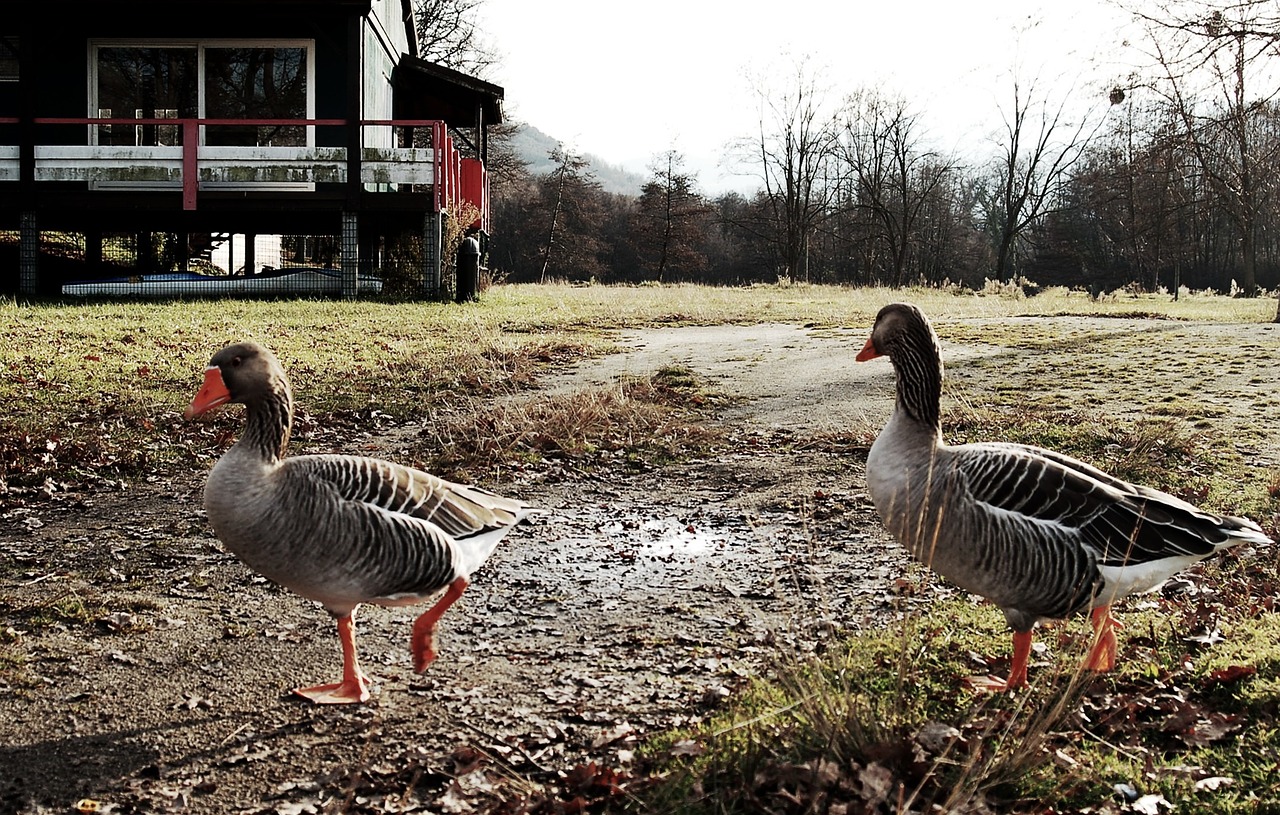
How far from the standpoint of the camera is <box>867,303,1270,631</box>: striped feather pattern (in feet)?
14.6

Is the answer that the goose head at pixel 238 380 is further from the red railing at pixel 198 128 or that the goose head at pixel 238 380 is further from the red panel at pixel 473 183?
the red panel at pixel 473 183

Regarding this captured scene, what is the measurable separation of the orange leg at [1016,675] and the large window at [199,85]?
2298cm

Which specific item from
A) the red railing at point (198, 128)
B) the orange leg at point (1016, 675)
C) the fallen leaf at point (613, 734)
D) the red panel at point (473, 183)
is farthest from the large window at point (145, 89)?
the orange leg at point (1016, 675)

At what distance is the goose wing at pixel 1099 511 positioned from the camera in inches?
177

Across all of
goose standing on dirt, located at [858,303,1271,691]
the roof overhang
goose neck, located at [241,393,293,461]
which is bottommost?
goose standing on dirt, located at [858,303,1271,691]

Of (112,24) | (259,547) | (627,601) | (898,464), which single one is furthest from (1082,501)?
(112,24)

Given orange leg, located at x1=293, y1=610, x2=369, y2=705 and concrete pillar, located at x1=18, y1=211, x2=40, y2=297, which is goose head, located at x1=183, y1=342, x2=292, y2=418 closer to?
orange leg, located at x1=293, y1=610, x2=369, y2=705

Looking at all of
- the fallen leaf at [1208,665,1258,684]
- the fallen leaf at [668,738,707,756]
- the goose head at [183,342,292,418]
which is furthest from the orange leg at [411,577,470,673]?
the fallen leaf at [1208,665,1258,684]

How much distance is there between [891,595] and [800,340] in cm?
1207

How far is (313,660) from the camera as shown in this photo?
5.25m

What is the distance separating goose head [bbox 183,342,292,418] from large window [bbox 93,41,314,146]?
70.2 feet

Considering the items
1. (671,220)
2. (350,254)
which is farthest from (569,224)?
(350,254)

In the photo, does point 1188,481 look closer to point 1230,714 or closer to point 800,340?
point 1230,714

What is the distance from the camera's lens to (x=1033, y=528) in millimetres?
4457
